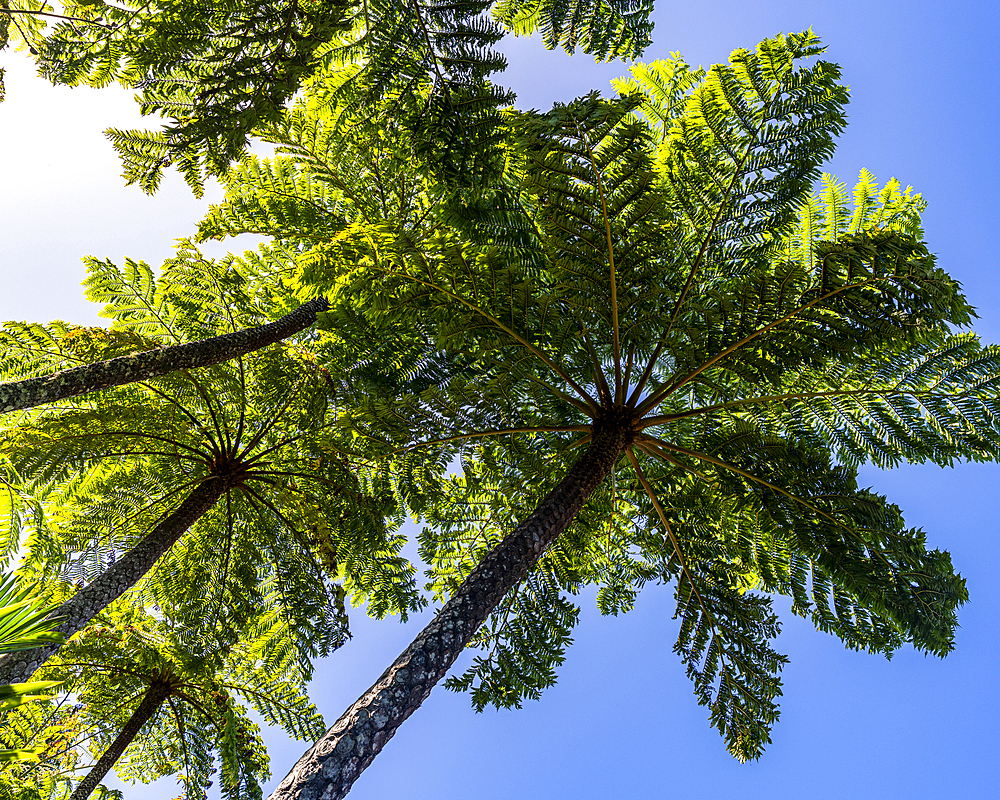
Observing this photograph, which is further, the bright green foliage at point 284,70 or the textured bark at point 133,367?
the textured bark at point 133,367

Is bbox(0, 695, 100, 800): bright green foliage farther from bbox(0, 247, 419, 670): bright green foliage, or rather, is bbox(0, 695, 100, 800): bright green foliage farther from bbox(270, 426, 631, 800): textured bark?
bbox(270, 426, 631, 800): textured bark

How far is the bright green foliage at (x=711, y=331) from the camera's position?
12.7ft

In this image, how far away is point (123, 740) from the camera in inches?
245

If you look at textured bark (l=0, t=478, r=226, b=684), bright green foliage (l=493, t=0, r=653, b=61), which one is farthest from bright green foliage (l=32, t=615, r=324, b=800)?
bright green foliage (l=493, t=0, r=653, b=61)

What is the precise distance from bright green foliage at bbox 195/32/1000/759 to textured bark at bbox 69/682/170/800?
4.25 meters

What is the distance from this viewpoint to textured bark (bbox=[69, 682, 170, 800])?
613 centimetres

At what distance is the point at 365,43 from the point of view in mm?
3559

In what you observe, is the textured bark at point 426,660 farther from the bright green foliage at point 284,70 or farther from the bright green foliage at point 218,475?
the bright green foliage at point 284,70

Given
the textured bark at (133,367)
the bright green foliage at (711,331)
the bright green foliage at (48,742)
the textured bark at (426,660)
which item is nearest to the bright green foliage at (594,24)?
the bright green foliage at (711,331)

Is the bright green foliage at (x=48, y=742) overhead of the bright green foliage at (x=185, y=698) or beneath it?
beneath

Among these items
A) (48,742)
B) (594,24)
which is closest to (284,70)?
(594,24)

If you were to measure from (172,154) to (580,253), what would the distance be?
2.75 m

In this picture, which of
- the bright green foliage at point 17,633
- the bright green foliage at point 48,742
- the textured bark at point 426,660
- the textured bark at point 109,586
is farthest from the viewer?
the bright green foliage at point 48,742

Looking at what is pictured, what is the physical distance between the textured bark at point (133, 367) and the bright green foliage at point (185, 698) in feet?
9.13
